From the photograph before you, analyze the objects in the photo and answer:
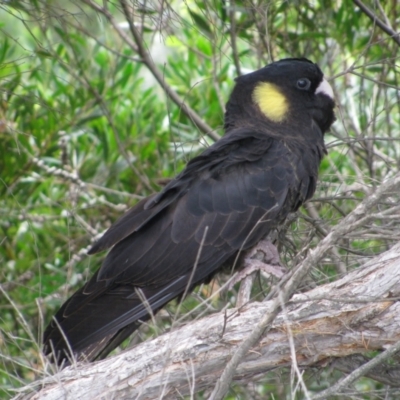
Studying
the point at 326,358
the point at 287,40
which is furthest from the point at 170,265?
the point at 287,40

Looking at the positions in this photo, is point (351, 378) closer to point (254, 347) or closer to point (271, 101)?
point (254, 347)

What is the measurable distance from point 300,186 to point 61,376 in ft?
4.34

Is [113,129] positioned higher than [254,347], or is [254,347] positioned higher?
[113,129]

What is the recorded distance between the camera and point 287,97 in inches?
138

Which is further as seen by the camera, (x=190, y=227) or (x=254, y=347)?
(x=190, y=227)

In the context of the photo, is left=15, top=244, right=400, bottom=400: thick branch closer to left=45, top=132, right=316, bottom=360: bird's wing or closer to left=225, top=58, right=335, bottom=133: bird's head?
left=45, top=132, right=316, bottom=360: bird's wing

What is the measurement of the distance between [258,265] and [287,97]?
0.92 metres

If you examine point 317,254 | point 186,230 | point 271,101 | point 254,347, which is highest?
point 271,101

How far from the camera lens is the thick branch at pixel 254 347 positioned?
2.34 metres

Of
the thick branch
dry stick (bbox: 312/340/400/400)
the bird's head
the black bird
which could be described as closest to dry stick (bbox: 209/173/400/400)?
dry stick (bbox: 312/340/400/400)

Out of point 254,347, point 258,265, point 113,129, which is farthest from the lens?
point 113,129

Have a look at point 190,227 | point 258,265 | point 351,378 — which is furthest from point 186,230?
point 351,378

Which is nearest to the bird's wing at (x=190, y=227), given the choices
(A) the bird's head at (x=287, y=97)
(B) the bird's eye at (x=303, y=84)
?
(A) the bird's head at (x=287, y=97)

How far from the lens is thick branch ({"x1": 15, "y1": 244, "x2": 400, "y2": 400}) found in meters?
2.34
